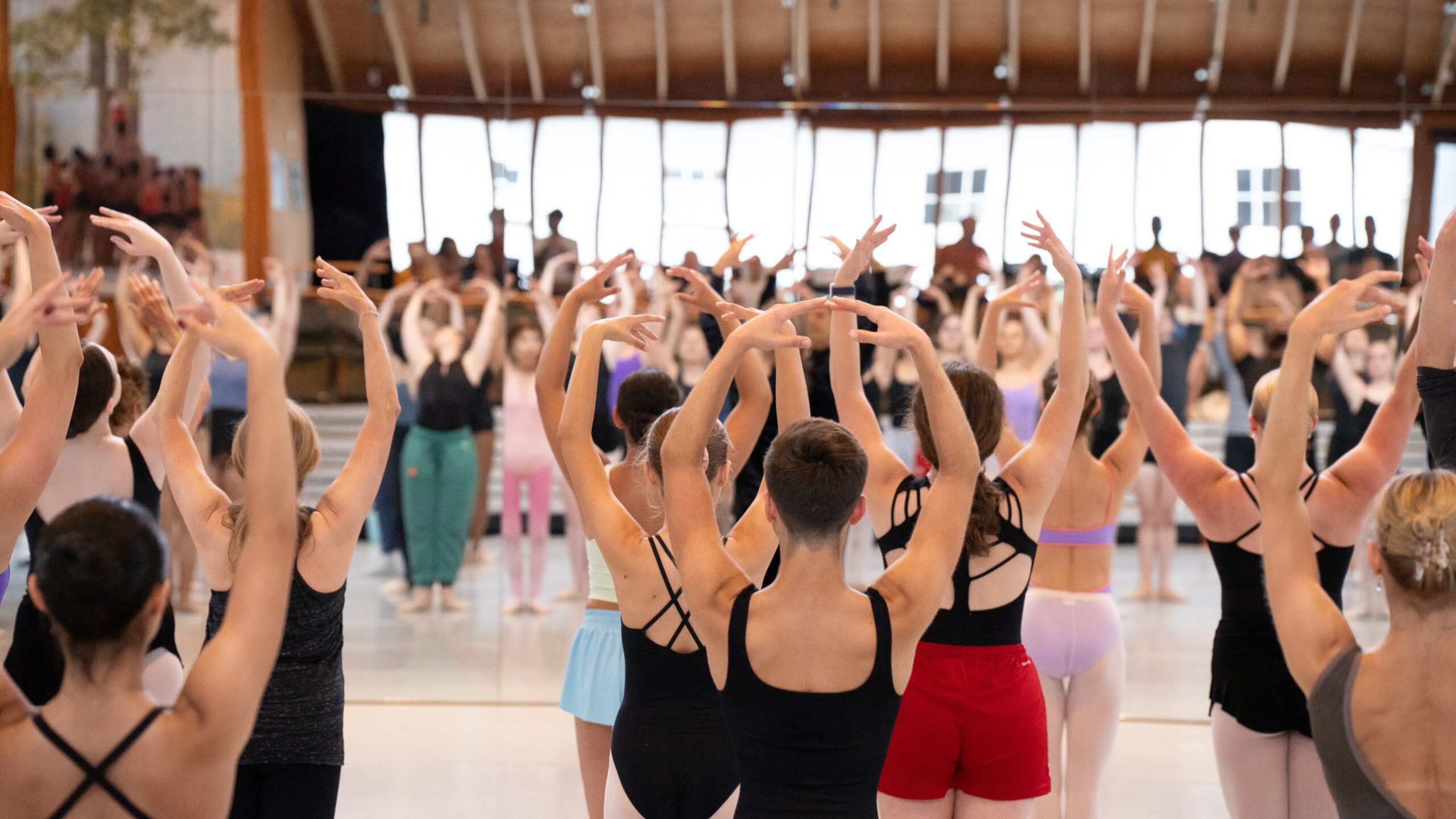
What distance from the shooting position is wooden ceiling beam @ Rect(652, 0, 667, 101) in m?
5.92

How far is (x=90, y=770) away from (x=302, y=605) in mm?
768

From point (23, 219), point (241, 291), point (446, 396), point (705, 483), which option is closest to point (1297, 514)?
point (705, 483)

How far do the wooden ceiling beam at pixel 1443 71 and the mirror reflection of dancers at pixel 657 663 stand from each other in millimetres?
5199

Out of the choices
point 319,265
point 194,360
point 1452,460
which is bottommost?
point 1452,460

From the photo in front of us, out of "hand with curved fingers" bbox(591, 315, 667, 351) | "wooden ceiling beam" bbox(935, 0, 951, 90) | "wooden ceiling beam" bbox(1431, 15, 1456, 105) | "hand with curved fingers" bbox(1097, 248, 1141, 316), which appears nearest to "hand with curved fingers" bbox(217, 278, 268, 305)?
"hand with curved fingers" bbox(591, 315, 667, 351)

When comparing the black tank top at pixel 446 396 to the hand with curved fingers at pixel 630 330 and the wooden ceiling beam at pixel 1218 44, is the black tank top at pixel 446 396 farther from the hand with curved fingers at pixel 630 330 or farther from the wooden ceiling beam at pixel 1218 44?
the wooden ceiling beam at pixel 1218 44

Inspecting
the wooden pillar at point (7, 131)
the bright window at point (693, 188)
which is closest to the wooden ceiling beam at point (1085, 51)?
the bright window at point (693, 188)

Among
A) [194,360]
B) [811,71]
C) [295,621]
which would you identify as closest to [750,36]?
[811,71]

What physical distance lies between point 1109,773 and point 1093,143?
311 cm

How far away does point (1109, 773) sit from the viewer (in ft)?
14.8

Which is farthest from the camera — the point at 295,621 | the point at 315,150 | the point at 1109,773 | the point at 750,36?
the point at 750,36

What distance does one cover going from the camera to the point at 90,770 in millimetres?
1399

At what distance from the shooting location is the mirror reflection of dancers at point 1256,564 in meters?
2.52

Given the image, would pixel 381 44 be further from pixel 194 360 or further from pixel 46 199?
pixel 194 360
